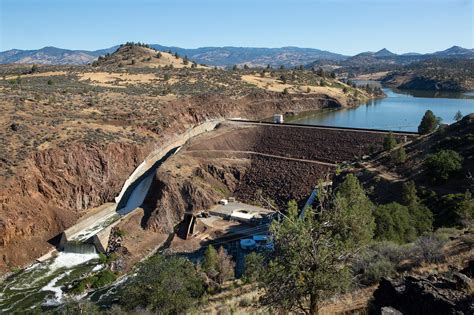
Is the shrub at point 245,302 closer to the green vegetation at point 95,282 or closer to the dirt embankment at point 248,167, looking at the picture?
the green vegetation at point 95,282

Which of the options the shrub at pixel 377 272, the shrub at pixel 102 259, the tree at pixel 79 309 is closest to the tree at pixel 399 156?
the shrub at pixel 377 272

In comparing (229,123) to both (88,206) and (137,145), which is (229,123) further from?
(88,206)

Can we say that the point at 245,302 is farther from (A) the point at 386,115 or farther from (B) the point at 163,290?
(A) the point at 386,115

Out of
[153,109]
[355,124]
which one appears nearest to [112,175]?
[153,109]

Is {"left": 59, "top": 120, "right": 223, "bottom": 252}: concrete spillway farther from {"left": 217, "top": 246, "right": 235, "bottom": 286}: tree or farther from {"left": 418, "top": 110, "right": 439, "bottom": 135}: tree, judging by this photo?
{"left": 418, "top": 110, "right": 439, "bottom": 135}: tree

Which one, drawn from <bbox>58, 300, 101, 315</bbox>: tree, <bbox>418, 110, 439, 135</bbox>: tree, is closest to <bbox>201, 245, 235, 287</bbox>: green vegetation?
<bbox>58, 300, 101, 315</bbox>: tree

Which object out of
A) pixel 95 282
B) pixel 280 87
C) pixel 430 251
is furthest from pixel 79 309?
pixel 280 87
